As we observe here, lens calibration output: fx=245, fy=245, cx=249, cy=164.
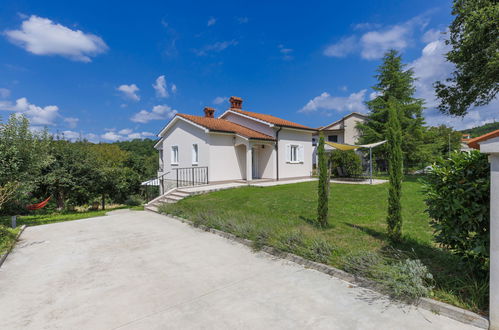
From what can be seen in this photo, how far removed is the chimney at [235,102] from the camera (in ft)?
69.9

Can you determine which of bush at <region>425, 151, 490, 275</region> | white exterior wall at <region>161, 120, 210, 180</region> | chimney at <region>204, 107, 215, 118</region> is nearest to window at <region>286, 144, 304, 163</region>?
white exterior wall at <region>161, 120, 210, 180</region>

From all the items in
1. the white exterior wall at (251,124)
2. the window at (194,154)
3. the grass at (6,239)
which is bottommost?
the grass at (6,239)

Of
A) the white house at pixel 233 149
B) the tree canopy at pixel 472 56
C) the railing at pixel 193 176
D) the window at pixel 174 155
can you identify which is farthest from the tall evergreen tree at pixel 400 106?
the window at pixel 174 155

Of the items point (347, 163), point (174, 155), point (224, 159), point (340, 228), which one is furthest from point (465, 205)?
point (174, 155)

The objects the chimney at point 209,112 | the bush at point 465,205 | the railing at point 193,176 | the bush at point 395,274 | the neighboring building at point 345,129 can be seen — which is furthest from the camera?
the neighboring building at point 345,129

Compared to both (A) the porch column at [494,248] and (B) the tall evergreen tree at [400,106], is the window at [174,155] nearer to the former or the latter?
(A) the porch column at [494,248]

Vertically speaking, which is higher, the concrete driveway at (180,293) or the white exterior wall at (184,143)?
the white exterior wall at (184,143)

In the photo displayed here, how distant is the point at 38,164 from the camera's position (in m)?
8.02

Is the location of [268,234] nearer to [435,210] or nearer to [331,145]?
[435,210]

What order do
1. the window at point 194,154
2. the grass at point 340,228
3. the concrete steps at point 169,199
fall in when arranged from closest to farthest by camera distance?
the grass at point 340,228 → the concrete steps at point 169,199 → the window at point 194,154

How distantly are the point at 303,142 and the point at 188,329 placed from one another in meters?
18.4

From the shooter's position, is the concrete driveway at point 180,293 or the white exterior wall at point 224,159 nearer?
the concrete driveway at point 180,293

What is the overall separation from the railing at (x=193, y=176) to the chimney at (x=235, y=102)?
7.45 metres

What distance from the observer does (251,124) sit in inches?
754
